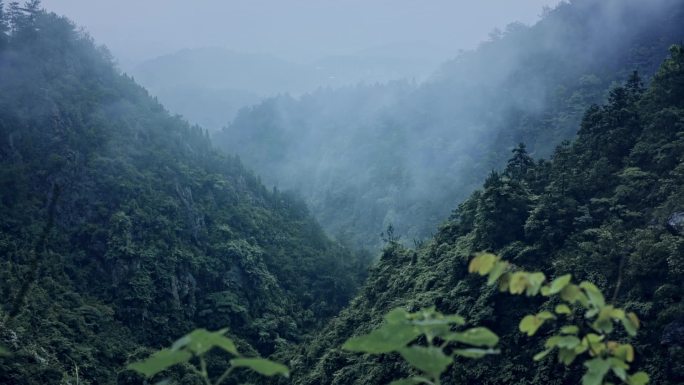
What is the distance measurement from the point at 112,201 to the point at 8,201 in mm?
7273

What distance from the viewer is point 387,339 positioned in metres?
1.95

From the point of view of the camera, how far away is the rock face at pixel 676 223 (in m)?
19.5

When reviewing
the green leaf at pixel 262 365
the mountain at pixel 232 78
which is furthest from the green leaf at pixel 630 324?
the mountain at pixel 232 78

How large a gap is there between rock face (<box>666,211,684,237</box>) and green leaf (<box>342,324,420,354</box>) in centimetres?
2027

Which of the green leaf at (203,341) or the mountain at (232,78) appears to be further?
Result: the mountain at (232,78)

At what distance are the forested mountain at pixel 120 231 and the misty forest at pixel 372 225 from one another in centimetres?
19

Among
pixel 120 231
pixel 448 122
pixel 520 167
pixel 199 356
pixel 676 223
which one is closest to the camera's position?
pixel 199 356

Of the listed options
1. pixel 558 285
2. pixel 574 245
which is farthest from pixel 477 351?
pixel 574 245

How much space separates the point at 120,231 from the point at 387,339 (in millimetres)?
44836

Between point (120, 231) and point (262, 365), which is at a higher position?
point (120, 231)

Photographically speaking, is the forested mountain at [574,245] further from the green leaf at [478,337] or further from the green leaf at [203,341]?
the green leaf at [203,341]

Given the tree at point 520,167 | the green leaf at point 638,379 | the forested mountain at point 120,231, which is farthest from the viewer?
the forested mountain at point 120,231

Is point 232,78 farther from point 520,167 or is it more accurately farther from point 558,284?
point 558,284

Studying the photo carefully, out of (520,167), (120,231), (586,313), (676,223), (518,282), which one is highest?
(120,231)
